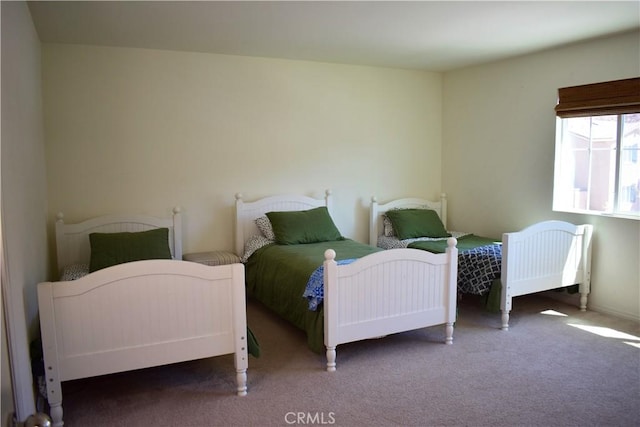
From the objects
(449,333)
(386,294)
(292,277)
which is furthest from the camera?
(292,277)

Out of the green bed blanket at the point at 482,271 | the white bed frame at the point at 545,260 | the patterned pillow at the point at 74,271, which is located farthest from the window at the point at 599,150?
the patterned pillow at the point at 74,271

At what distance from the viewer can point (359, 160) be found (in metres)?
5.30

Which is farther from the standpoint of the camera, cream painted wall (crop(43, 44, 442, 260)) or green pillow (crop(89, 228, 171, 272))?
cream painted wall (crop(43, 44, 442, 260))

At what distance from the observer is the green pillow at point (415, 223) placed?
16.6 feet

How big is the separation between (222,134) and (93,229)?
4.59 feet

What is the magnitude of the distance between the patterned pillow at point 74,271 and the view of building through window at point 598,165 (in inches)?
158

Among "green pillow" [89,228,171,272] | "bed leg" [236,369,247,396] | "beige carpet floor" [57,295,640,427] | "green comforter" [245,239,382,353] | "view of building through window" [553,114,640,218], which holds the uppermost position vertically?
"view of building through window" [553,114,640,218]

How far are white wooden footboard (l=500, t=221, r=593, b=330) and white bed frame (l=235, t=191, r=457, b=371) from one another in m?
0.60

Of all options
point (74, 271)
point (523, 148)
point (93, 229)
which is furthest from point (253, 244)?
point (523, 148)

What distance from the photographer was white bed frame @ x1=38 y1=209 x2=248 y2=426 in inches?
95.5

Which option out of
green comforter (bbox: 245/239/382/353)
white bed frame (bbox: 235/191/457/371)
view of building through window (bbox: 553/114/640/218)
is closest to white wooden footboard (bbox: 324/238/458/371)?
white bed frame (bbox: 235/191/457/371)

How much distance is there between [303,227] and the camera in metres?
4.63

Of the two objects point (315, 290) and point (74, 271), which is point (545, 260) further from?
point (74, 271)

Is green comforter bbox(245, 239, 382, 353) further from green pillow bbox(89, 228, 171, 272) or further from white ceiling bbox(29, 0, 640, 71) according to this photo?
white ceiling bbox(29, 0, 640, 71)
